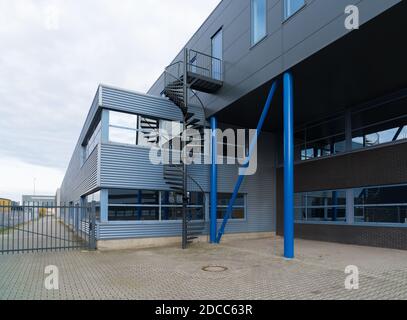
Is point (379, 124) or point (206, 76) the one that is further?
point (206, 76)

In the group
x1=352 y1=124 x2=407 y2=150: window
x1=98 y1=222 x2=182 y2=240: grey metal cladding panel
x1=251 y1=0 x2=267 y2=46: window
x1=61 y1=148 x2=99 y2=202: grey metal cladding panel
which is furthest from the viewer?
x1=61 y1=148 x2=99 y2=202: grey metal cladding panel

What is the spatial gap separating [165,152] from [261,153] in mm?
5763

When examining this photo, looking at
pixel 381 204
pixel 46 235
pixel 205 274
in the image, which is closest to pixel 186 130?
pixel 46 235

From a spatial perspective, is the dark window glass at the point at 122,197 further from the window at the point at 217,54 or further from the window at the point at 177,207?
the window at the point at 217,54

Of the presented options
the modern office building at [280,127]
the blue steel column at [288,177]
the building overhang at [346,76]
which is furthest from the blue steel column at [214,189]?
the blue steel column at [288,177]

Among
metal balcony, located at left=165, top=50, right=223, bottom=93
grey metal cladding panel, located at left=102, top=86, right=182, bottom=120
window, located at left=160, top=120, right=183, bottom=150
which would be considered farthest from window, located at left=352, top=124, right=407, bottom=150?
grey metal cladding panel, located at left=102, top=86, right=182, bottom=120

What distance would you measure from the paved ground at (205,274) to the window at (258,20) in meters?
7.94

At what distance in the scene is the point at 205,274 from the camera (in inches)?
320

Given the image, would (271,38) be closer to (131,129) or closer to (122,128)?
(131,129)

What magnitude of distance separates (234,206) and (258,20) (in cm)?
846

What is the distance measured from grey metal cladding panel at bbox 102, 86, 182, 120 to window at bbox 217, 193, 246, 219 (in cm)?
440

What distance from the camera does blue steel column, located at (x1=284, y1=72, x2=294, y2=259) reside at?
10.2 m

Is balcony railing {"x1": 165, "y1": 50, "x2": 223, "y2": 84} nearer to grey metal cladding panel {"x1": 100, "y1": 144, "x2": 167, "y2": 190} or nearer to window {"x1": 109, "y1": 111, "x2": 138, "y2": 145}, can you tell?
window {"x1": 109, "y1": 111, "x2": 138, "y2": 145}
